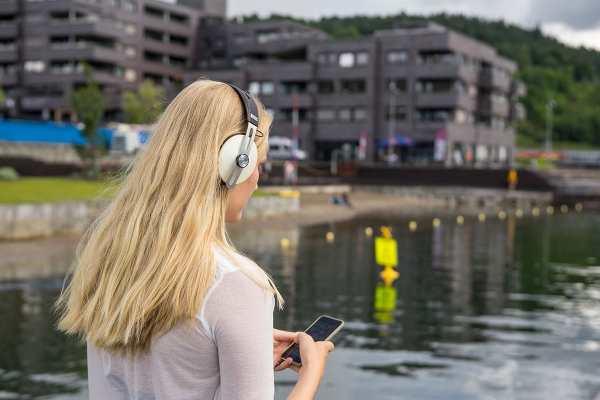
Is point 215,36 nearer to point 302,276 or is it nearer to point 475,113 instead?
point 475,113

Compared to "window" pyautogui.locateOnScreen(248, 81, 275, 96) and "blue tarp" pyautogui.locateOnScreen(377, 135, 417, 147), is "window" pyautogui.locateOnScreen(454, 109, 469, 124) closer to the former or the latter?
"blue tarp" pyautogui.locateOnScreen(377, 135, 417, 147)

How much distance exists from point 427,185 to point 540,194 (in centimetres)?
821

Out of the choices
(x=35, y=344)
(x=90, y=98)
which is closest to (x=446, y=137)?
(x=90, y=98)

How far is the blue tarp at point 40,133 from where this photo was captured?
198ft

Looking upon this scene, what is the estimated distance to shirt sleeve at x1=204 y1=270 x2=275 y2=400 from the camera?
187 cm

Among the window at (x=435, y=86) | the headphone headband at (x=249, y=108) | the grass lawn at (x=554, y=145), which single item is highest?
the window at (x=435, y=86)

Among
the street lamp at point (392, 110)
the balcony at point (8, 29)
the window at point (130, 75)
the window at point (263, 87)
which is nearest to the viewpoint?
the street lamp at point (392, 110)

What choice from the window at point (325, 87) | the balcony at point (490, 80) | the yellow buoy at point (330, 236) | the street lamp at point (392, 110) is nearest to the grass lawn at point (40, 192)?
the yellow buoy at point (330, 236)

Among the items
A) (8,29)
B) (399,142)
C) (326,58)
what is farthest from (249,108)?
(8,29)

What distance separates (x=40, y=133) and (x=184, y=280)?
6356 cm

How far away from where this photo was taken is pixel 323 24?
6156 inches

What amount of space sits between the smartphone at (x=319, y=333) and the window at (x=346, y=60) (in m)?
77.6

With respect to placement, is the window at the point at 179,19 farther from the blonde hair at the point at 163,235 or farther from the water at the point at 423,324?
the blonde hair at the point at 163,235

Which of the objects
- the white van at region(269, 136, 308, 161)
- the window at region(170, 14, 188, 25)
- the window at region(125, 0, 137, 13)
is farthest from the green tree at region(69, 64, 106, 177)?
the window at region(170, 14, 188, 25)
